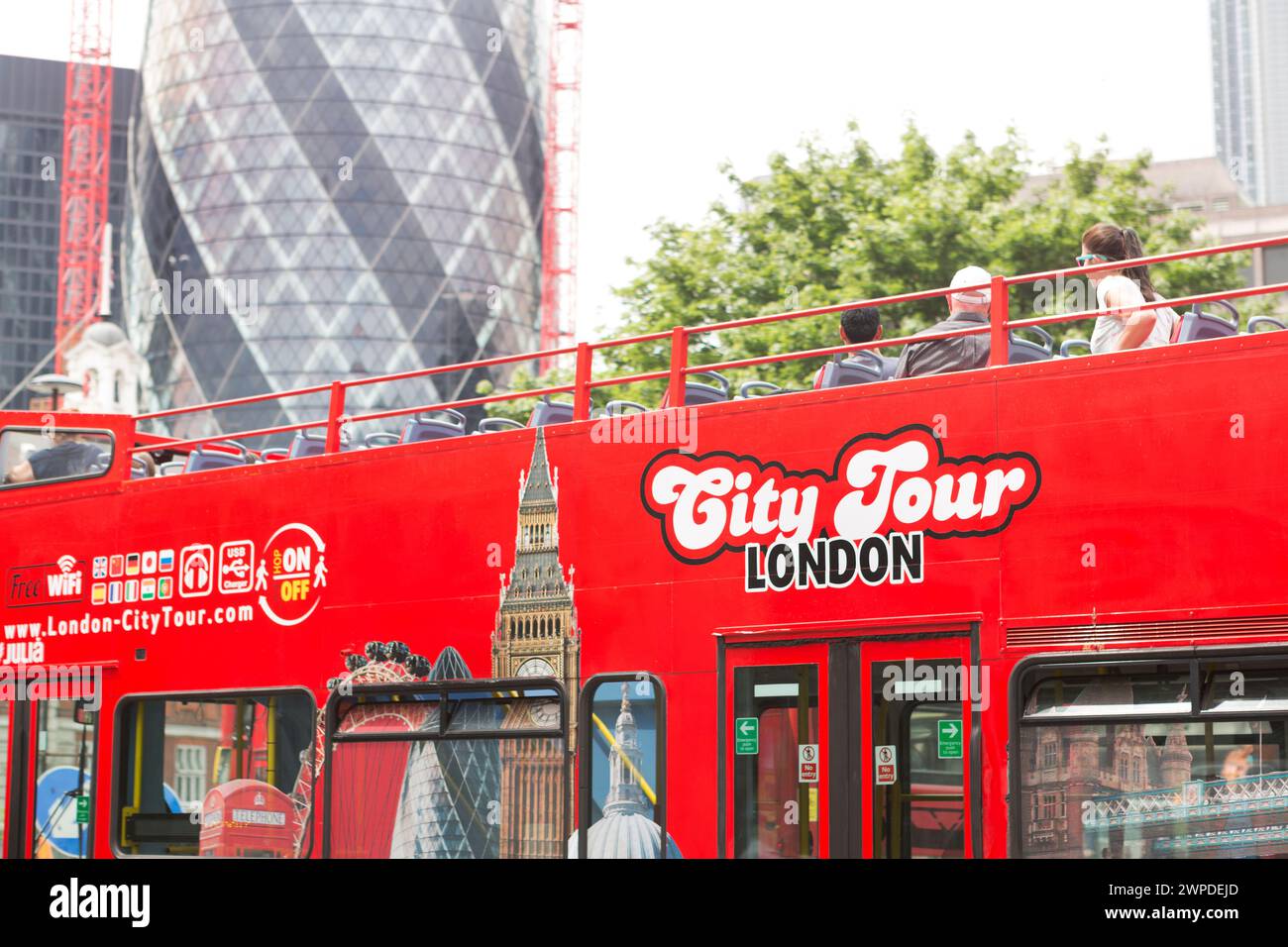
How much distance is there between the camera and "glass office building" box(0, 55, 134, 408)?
432ft

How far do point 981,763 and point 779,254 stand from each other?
57.9 ft

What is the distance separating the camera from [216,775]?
10180mm

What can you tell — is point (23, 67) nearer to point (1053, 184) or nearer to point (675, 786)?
point (1053, 184)

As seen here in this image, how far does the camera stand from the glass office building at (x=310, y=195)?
9594cm

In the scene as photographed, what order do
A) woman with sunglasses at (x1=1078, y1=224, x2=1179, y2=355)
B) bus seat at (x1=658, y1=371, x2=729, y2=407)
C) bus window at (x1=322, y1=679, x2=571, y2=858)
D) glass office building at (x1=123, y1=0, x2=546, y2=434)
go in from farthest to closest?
1. glass office building at (x1=123, y1=0, x2=546, y2=434)
2. bus seat at (x1=658, y1=371, x2=729, y2=407)
3. bus window at (x1=322, y1=679, x2=571, y2=858)
4. woman with sunglasses at (x1=1078, y1=224, x2=1179, y2=355)

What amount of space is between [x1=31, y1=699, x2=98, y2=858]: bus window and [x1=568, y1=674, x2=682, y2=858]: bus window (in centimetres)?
425

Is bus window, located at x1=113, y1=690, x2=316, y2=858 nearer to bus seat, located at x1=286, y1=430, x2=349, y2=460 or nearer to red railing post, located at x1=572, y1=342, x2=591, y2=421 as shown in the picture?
bus seat, located at x1=286, y1=430, x2=349, y2=460

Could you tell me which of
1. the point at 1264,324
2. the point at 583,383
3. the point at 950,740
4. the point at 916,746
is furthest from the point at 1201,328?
the point at 583,383

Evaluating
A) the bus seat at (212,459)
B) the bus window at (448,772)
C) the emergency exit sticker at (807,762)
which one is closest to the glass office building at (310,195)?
the bus seat at (212,459)

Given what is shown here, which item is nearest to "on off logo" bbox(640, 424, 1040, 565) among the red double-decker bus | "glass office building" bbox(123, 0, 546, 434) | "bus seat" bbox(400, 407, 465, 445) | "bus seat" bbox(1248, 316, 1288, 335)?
the red double-decker bus

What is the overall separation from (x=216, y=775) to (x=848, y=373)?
4976mm

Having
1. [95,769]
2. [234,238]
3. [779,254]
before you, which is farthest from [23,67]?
[95,769]

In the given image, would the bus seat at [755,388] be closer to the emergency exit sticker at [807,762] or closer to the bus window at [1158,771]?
the emergency exit sticker at [807,762]

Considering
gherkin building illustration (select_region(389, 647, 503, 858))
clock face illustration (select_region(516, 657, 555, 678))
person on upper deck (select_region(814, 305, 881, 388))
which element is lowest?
gherkin building illustration (select_region(389, 647, 503, 858))
